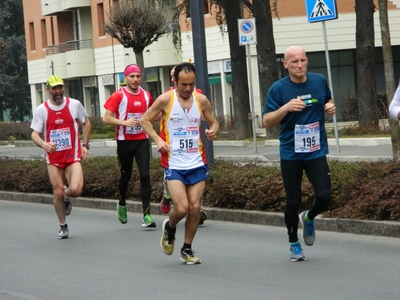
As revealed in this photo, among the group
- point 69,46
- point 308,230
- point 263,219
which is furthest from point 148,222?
point 69,46

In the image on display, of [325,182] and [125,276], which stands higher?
[325,182]

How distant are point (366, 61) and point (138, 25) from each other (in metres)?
12.0

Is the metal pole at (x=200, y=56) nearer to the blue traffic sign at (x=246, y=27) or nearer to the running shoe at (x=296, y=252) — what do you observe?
the running shoe at (x=296, y=252)

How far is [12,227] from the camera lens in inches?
568

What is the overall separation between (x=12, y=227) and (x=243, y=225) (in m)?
3.43

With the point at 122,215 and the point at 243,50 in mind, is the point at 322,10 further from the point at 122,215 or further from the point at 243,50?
the point at 243,50

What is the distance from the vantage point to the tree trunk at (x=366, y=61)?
30312mm

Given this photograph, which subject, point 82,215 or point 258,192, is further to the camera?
point 82,215

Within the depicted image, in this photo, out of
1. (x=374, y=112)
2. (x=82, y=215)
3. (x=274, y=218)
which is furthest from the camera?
(x=374, y=112)

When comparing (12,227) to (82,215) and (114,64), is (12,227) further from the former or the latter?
(114,64)

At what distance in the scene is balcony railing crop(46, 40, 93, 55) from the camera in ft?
183

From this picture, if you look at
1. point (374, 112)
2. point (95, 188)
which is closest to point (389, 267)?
point (95, 188)

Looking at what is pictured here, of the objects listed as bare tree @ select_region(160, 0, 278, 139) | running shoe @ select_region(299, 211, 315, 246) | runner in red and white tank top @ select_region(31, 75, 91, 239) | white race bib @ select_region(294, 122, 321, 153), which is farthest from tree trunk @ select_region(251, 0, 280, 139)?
white race bib @ select_region(294, 122, 321, 153)

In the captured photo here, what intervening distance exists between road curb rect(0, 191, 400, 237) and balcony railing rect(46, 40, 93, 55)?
1488 inches
